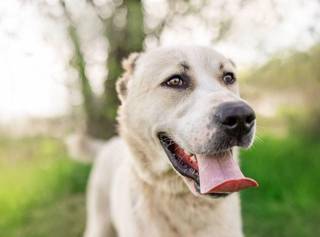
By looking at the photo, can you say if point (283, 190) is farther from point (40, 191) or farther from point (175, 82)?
point (175, 82)

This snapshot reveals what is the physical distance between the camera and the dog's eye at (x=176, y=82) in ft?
11.4

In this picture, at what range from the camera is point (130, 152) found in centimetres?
375

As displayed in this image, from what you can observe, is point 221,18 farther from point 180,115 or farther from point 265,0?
point 180,115

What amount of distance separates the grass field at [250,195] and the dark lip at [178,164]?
2574 millimetres

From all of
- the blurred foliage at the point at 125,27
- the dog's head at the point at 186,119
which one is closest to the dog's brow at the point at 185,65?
the dog's head at the point at 186,119

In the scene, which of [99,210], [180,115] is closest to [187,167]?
[180,115]

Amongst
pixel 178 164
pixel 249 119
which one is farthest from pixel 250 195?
pixel 249 119

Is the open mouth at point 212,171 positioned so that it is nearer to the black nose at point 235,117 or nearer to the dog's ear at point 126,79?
the black nose at point 235,117

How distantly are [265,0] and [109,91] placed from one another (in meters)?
1.89

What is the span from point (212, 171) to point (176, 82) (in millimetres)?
581

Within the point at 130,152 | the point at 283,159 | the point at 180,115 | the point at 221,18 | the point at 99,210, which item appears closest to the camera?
the point at 180,115

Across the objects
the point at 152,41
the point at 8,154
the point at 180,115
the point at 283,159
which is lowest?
the point at 8,154

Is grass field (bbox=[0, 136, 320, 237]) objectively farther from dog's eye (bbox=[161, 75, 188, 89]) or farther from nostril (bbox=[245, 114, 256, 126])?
nostril (bbox=[245, 114, 256, 126])

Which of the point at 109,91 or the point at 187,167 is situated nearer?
the point at 187,167
